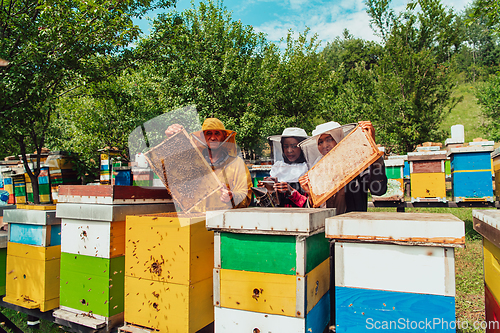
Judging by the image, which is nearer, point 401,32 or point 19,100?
point 19,100

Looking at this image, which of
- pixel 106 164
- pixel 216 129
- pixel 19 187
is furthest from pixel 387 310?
pixel 19 187

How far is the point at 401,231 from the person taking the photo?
127cm

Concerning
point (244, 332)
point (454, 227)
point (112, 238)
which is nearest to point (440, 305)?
point (454, 227)

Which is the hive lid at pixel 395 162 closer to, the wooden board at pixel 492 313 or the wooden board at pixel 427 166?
the wooden board at pixel 427 166

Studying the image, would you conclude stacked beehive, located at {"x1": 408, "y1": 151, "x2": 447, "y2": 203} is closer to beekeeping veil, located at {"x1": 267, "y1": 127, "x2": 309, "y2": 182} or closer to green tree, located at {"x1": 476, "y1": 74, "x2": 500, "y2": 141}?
beekeeping veil, located at {"x1": 267, "y1": 127, "x2": 309, "y2": 182}

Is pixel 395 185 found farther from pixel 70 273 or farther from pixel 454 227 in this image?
pixel 70 273

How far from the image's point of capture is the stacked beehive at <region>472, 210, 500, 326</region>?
123cm

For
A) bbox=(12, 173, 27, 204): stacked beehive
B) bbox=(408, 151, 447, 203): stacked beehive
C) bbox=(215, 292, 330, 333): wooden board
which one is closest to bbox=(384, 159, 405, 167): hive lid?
bbox=(408, 151, 447, 203): stacked beehive

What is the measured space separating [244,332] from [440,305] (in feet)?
3.01

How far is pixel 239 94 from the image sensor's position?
12.1 meters

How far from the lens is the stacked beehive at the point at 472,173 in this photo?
4.80 m

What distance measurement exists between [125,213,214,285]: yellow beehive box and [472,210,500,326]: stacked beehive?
1437 mm

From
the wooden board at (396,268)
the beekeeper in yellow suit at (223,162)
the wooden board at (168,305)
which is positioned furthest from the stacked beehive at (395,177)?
the wooden board at (168,305)

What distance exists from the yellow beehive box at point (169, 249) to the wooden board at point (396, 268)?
0.80m
